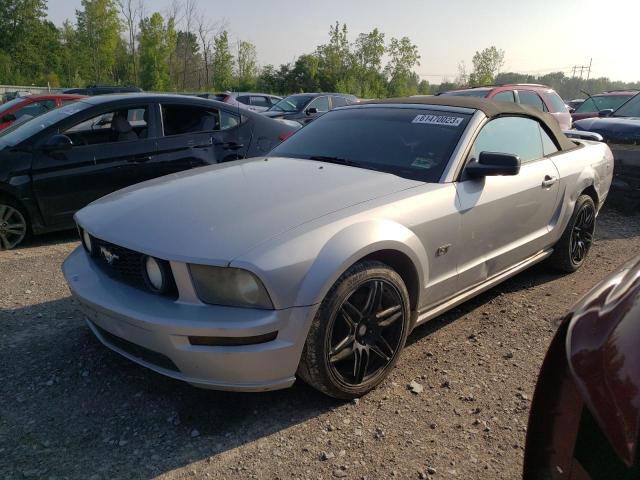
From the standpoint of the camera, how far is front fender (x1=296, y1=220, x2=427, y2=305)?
2396 millimetres

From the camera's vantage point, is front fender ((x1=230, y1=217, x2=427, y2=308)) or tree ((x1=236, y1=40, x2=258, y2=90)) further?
tree ((x1=236, y1=40, x2=258, y2=90))

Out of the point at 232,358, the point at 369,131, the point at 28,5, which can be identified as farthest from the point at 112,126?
the point at 28,5

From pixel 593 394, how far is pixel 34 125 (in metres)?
5.75

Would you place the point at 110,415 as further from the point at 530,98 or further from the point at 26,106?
the point at 530,98

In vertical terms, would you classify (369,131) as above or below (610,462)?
above

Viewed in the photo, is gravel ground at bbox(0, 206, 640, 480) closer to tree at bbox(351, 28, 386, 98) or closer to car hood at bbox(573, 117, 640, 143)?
car hood at bbox(573, 117, 640, 143)

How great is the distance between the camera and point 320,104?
13664mm

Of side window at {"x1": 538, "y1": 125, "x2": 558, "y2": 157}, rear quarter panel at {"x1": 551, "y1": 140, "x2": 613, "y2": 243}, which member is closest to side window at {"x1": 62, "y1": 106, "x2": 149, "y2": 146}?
side window at {"x1": 538, "y1": 125, "x2": 558, "y2": 157}

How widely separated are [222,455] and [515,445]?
135 cm

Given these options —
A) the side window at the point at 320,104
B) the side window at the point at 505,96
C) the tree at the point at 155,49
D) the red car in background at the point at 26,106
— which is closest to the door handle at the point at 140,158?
the red car in background at the point at 26,106

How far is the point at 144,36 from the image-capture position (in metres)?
35.9

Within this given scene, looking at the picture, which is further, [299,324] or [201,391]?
[201,391]

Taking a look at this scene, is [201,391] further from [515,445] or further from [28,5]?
[28,5]

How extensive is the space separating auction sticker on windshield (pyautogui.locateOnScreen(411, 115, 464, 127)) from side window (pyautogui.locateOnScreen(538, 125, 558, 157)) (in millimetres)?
1084
